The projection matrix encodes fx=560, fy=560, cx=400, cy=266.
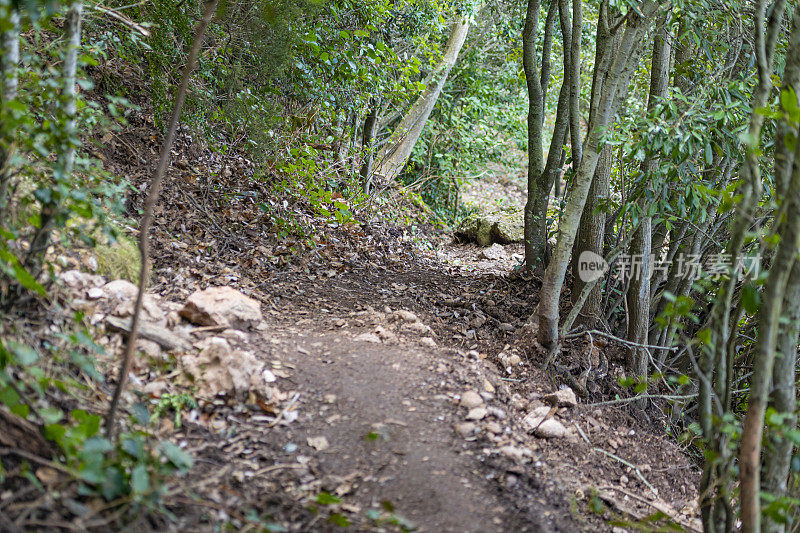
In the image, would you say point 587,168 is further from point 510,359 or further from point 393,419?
point 393,419

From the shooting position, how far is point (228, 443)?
2346 mm

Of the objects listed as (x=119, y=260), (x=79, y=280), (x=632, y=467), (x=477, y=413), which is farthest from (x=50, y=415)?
(x=632, y=467)

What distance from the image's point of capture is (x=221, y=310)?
313cm

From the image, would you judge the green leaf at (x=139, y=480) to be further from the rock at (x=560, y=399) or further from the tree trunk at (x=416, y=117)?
the tree trunk at (x=416, y=117)

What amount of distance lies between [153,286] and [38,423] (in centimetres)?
172

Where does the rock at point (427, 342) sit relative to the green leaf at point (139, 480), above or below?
above

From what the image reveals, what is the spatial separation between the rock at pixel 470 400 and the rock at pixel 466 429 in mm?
154

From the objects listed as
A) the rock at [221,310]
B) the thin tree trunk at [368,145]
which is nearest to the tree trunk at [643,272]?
the rock at [221,310]

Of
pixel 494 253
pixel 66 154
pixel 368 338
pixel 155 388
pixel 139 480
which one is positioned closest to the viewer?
pixel 139 480

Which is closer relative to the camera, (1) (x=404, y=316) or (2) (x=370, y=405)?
(2) (x=370, y=405)

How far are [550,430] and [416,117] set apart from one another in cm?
641

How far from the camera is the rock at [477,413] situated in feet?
9.20

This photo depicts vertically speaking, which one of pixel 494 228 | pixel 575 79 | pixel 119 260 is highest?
pixel 575 79

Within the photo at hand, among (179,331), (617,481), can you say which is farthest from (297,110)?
(617,481)
